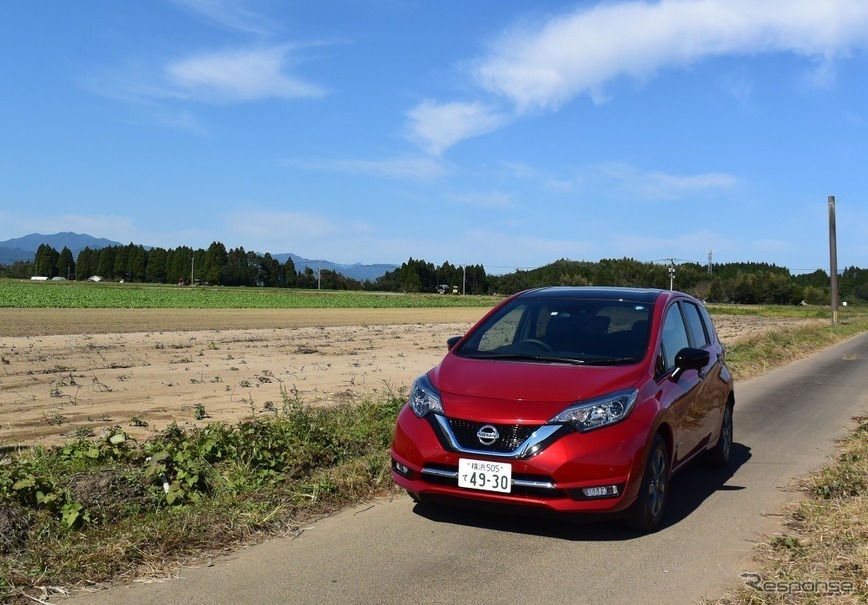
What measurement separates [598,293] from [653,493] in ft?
6.34

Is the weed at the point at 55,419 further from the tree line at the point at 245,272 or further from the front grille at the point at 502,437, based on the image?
the tree line at the point at 245,272

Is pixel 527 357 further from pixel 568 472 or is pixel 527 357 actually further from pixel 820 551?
pixel 820 551

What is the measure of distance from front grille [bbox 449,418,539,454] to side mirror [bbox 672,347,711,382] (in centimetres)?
163

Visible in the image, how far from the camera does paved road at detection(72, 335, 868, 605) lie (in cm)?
409

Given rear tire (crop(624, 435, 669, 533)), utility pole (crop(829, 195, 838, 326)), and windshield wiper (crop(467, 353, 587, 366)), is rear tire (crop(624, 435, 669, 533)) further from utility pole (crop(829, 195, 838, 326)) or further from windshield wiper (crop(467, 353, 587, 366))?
utility pole (crop(829, 195, 838, 326))

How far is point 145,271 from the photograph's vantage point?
568ft

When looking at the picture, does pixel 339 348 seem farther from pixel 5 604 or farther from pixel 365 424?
pixel 5 604

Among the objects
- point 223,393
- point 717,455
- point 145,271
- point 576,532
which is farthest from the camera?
point 145,271

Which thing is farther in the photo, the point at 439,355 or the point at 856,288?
the point at 856,288

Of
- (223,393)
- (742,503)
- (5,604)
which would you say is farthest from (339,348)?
(5,604)

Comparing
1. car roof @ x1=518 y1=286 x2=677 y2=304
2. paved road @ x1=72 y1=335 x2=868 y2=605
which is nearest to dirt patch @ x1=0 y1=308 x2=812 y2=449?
car roof @ x1=518 y1=286 x2=677 y2=304

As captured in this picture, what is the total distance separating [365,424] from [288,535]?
3.02m

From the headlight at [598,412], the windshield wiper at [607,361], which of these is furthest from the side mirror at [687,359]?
the headlight at [598,412]

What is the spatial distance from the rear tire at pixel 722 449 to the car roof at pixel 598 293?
158 centimetres
